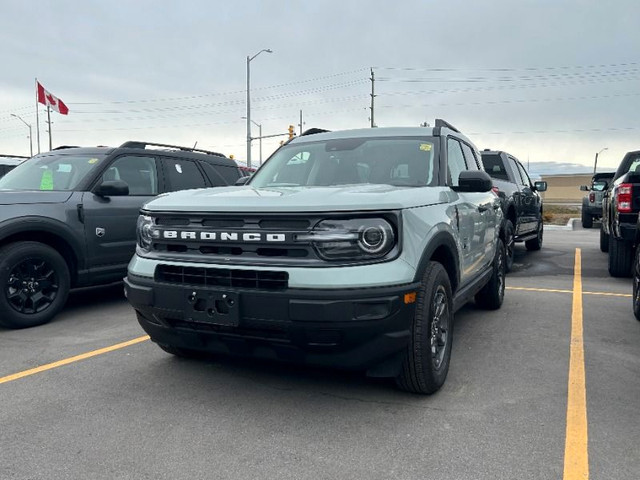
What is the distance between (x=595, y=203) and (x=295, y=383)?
56.9ft

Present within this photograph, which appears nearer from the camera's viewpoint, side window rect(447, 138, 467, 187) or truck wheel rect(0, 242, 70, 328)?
side window rect(447, 138, 467, 187)

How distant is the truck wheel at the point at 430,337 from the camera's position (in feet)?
10.6

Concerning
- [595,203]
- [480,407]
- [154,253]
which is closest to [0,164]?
[154,253]

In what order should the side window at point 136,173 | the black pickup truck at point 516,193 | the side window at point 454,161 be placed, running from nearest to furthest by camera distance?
the side window at point 454,161
the side window at point 136,173
the black pickup truck at point 516,193

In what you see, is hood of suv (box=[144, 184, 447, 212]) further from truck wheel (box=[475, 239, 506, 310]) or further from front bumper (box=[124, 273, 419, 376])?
truck wheel (box=[475, 239, 506, 310])

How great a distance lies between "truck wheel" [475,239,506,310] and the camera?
5.94 m

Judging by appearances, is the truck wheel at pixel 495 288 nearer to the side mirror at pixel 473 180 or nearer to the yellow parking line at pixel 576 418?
the yellow parking line at pixel 576 418

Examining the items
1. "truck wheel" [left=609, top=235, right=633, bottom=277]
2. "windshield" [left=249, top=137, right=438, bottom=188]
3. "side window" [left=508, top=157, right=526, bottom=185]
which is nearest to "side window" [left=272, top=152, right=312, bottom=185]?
"windshield" [left=249, top=137, right=438, bottom=188]

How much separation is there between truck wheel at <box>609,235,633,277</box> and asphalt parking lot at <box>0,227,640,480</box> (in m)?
3.41

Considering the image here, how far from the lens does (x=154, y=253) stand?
353cm

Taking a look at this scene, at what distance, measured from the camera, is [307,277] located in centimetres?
296

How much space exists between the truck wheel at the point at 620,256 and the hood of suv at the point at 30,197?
7.56 meters

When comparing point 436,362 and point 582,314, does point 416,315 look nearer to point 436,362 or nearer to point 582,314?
point 436,362

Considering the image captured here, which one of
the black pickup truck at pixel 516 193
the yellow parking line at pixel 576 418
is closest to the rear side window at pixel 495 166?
the black pickup truck at pixel 516 193
